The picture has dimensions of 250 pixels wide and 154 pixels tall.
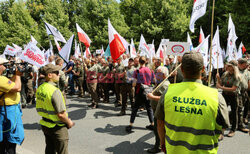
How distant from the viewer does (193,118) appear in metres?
1.73

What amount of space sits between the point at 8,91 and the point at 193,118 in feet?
8.74

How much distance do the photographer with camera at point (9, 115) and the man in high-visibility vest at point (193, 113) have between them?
2385 millimetres

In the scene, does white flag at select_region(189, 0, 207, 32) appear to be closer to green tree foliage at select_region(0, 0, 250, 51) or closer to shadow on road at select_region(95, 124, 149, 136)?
shadow on road at select_region(95, 124, 149, 136)

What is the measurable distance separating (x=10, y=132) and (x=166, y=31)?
25.2 metres

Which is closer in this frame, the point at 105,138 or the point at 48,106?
the point at 48,106

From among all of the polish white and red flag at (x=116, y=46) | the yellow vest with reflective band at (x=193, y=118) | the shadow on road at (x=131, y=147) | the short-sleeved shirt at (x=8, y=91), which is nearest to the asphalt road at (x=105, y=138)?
the shadow on road at (x=131, y=147)

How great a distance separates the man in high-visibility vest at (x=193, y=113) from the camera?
5.63ft

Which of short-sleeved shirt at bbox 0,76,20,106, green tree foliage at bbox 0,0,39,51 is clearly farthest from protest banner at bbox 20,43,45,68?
green tree foliage at bbox 0,0,39,51

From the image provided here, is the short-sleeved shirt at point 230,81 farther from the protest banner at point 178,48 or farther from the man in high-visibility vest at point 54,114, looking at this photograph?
the man in high-visibility vest at point 54,114

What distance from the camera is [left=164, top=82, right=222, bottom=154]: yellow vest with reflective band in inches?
67.4

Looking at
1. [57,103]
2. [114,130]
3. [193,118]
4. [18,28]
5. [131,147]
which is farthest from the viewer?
[18,28]

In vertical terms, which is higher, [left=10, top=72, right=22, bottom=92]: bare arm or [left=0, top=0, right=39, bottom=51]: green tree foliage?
[left=0, top=0, right=39, bottom=51]: green tree foliage

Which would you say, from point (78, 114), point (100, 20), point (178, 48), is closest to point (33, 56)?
point (78, 114)

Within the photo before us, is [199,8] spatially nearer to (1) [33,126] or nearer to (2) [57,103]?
(2) [57,103]
